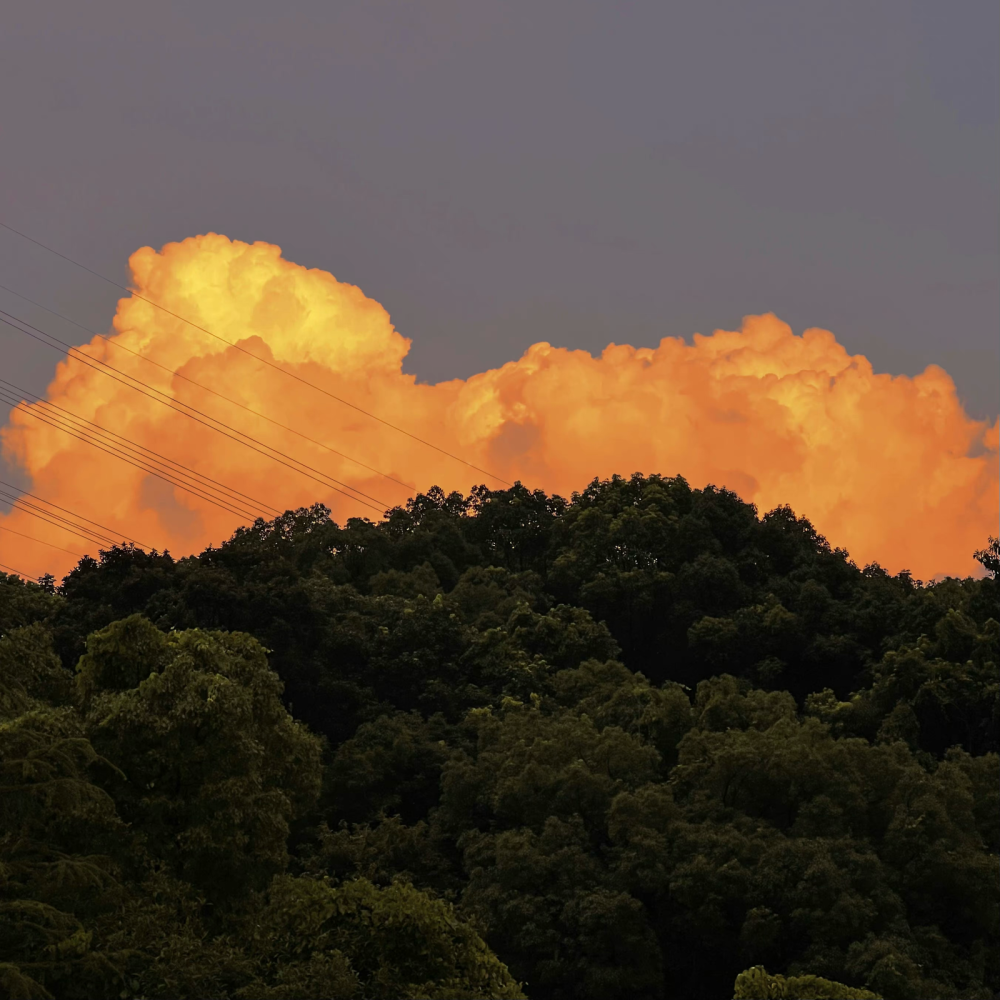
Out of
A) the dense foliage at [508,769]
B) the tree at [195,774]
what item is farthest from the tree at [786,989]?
the tree at [195,774]

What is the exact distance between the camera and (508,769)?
3316 centimetres

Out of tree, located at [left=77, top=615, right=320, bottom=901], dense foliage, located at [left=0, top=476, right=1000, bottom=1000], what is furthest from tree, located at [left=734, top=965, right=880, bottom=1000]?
tree, located at [left=77, top=615, right=320, bottom=901]

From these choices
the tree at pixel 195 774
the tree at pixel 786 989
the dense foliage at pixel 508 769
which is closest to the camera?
the tree at pixel 786 989

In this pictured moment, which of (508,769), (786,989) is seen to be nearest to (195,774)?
(786,989)

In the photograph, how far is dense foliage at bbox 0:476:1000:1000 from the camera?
20141 millimetres

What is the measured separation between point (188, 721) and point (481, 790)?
1352 cm

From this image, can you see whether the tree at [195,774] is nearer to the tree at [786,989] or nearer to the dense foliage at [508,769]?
the dense foliage at [508,769]

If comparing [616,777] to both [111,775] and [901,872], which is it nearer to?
[901,872]

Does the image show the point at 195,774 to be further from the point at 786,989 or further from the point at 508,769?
the point at 508,769

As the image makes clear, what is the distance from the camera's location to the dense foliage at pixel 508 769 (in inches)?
793

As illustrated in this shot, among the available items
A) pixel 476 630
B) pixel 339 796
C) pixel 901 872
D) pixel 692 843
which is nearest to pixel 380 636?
pixel 476 630

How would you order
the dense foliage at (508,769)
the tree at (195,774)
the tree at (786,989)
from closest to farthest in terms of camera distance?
the tree at (786,989) → the dense foliage at (508,769) → the tree at (195,774)

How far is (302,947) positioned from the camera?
2020 centimetres

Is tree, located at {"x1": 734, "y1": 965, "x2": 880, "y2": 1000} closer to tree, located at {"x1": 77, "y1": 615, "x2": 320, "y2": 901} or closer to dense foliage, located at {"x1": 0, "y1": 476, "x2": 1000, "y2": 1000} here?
dense foliage, located at {"x1": 0, "y1": 476, "x2": 1000, "y2": 1000}
